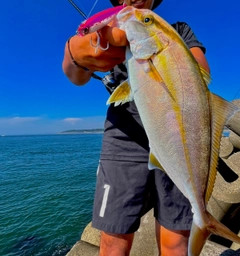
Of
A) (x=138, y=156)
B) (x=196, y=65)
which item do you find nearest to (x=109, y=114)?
(x=138, y=156)

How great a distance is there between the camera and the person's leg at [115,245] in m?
2.23

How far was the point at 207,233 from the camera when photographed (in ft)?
5.16

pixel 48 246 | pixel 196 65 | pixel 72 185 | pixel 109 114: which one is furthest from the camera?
pixel 72 185

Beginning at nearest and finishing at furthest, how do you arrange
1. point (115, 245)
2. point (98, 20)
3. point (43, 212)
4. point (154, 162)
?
point (98, 20) → point (154, 162) → point (115, 245) → point (43, 212)

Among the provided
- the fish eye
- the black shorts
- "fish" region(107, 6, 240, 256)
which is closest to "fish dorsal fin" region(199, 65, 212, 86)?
"fish" region(107, 6, 240, 256)

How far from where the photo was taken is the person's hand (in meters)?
1.53

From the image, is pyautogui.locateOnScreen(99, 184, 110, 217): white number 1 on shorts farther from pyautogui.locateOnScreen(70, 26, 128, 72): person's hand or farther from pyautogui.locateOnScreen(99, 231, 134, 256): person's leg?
pyautogui.locateOnScreen(70, 26, 128, 72): person's hand

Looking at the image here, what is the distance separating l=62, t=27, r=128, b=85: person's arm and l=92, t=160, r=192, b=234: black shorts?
101 centimetres

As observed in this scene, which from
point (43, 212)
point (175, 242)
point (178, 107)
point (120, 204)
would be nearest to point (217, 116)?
point (178, 107)

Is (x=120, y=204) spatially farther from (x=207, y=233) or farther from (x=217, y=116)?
(x=217, y=116)

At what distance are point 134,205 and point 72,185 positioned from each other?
15012 mm

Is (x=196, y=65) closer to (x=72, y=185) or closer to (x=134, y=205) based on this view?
(x=134, y=205)

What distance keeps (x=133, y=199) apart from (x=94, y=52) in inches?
55.7

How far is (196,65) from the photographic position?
1.51 m
